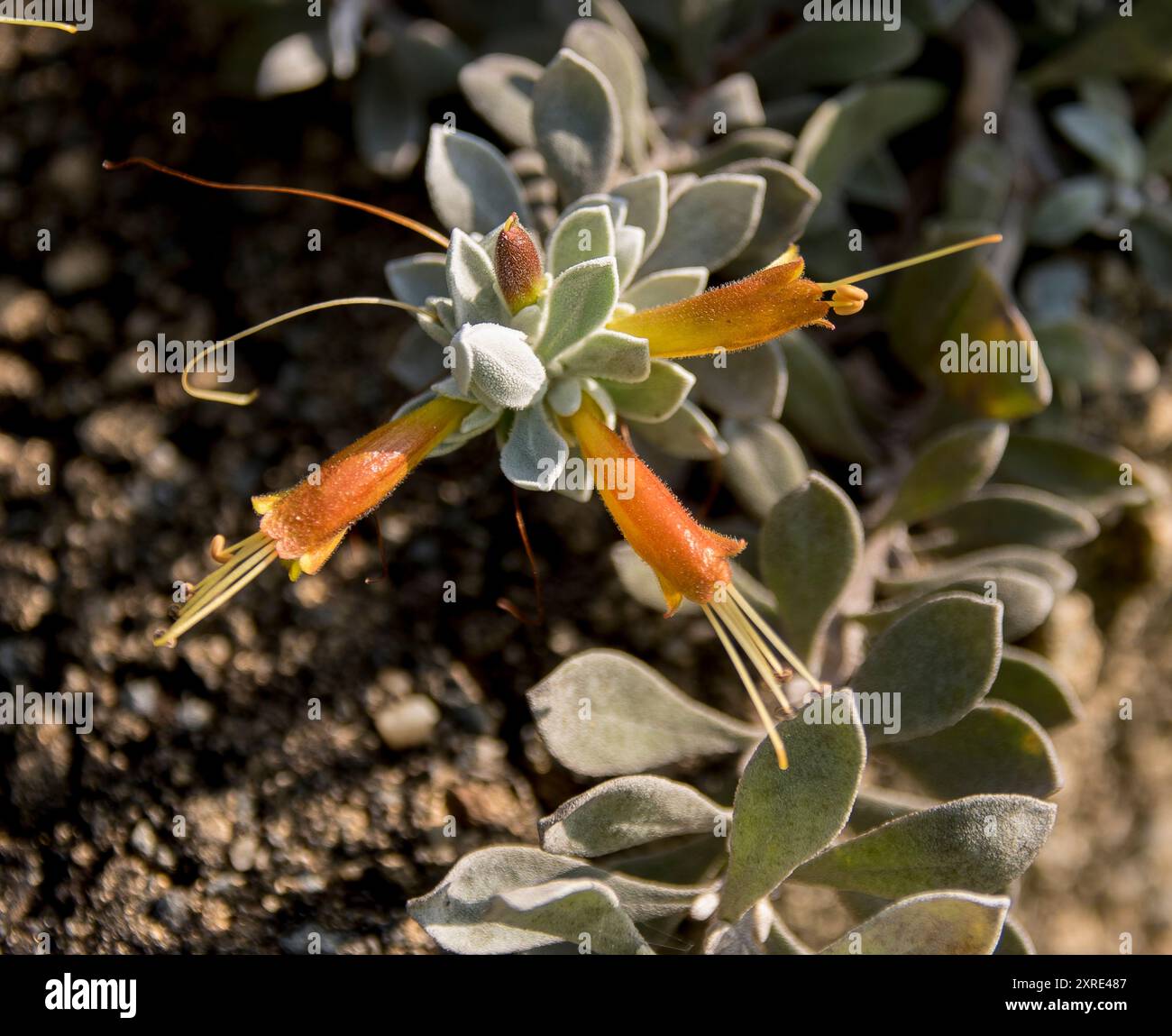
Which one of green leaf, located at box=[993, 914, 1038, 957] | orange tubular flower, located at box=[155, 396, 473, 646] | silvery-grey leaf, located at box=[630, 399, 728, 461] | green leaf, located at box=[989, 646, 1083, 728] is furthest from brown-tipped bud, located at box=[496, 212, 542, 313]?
green leaf, located at box=[993, 914, 1038, 957]

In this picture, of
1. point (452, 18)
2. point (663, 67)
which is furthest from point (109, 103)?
point (663, 67)

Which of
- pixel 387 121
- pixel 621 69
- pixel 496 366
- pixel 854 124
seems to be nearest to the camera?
pixel 496 366

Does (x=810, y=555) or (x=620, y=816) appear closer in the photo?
(x=620, y=816)

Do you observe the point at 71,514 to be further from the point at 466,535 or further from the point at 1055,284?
the point at 1055,284

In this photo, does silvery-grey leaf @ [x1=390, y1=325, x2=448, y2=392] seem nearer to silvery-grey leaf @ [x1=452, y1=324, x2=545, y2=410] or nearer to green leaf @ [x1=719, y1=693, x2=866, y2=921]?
silvery-grey leaf @ [x1=452, y1=324, x2=545, y2=410]

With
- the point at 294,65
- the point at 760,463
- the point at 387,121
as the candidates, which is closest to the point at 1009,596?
the point at 760,463

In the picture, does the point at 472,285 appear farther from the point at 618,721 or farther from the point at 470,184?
the point at 618,721

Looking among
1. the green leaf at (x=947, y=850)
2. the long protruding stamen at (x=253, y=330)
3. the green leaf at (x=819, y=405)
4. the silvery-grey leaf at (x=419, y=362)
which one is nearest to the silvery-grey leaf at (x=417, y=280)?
the long protruding stamen at (x=253, y=330)
